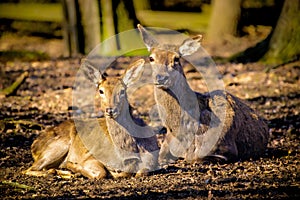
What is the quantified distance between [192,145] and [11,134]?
2.91 m

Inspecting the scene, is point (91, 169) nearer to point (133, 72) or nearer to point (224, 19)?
point (133, 72)

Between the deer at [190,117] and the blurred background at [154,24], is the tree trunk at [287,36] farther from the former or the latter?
the deer at [190,117]

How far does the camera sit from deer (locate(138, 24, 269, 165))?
7.39m

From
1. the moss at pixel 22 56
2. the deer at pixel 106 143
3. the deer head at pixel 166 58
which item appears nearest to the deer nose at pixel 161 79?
the deer head at pixel 166 58

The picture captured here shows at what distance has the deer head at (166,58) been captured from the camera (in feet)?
23.6

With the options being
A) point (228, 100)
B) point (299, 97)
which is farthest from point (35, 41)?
point (228, 100)

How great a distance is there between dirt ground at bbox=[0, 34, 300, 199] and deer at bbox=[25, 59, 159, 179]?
172 mm

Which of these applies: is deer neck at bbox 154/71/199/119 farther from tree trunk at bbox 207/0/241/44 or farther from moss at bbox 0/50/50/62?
tree trunk at bbox 207/0/241/44

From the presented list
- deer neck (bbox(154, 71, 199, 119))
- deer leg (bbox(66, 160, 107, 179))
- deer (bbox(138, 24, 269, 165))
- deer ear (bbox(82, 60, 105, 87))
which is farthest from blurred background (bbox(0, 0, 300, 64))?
deer leg (bbox(66, 160, 107, 179))

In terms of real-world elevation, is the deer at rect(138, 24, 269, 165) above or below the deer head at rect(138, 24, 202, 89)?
below

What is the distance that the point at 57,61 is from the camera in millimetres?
15102

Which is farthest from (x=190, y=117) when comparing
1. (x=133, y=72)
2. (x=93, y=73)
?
(x=93, y=73)

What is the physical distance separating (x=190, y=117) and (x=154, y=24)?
38.9 feet

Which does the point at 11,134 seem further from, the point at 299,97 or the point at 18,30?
the point at 18,30
